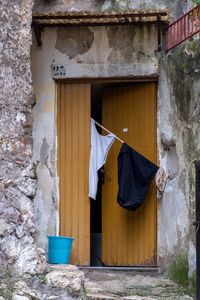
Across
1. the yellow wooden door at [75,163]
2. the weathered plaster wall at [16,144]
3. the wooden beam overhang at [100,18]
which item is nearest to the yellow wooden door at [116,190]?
the yellow wooden door at [75,163]

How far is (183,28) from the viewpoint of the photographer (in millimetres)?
7520

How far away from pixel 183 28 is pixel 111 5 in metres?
1.33

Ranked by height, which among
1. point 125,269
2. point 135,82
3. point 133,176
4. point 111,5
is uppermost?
point 111,5

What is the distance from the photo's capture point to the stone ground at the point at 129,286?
21.5ft

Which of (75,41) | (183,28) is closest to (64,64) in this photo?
(75,41)

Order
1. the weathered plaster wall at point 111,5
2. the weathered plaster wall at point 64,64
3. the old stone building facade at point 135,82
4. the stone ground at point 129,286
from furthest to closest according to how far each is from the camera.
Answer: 1. the weathered plaster wall at point 64,64
2. the weathered plaster wall at point 111,5
3. the old stone building facade at point 135,82
4. the stone ground at point 129,286

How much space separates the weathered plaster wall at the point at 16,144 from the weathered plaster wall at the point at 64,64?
7.43ft

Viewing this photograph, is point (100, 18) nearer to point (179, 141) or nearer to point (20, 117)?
point (179, 141)

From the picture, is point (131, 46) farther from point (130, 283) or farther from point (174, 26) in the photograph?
point (130, 283)

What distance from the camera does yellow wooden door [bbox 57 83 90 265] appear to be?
27.3ft

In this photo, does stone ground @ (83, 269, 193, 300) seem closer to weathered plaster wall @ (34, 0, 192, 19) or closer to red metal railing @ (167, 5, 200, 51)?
red metal railing @ (167, 5, 200, 51)

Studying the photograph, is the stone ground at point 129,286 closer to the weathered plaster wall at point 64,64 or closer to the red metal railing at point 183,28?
the weathered plaster wall at point 64,64

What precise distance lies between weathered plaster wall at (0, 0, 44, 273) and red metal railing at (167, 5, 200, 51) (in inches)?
85.2

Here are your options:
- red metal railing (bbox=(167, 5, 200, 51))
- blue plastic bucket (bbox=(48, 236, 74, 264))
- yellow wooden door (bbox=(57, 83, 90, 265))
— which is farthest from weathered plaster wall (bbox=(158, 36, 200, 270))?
blue plastic bucket (bbox=(48, 236, 74, 264))
